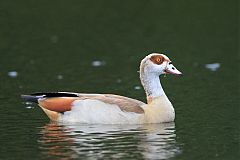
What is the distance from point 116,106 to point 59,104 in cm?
89

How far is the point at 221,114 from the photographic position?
48.3ft

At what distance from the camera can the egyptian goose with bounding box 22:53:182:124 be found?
1416 cm

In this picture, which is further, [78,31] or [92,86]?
[78,31]

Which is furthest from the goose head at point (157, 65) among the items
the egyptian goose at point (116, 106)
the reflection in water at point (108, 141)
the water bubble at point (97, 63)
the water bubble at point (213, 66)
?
the water bubble at point (97, 63)

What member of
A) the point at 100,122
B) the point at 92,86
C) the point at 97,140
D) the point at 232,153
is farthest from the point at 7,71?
the point at 232,153

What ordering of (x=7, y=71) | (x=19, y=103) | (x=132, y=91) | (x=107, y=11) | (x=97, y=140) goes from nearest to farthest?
1. (x=97, y=140)
2. (x=19, y=103)
3. (x=132, y=91)
4. (x=7, y=71)
5. (x=107, y=11)

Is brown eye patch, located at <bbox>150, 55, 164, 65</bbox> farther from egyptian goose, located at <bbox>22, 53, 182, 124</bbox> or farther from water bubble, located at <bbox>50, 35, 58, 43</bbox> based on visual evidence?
water bubble, located at <bbox>50, 35, 58, 43</bbox>

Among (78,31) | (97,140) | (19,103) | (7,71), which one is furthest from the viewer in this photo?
(78,31)

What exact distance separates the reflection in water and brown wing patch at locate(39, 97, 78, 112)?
25 centimetres

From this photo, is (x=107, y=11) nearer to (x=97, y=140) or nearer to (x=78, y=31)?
(x=78, y=31)

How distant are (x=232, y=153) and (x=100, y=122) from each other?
2.80 m

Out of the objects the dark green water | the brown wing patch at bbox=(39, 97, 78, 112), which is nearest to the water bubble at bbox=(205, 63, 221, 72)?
the dark green water

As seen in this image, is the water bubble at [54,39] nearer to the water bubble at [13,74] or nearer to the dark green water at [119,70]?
the dark green water at [119,70]

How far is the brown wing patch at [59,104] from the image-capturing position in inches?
563
